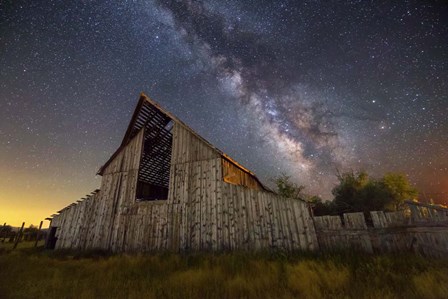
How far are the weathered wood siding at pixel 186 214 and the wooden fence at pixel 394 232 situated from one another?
0.78m

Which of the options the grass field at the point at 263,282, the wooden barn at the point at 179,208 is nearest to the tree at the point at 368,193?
the wooden barn at the point at 179,208

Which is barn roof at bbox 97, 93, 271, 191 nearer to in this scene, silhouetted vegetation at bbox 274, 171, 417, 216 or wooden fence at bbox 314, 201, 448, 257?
wooden fence at bbox 314, 201, 448, 257

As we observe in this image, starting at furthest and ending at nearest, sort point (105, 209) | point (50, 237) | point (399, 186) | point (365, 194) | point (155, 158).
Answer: point (399, 186) → point (365, 194) → point (155, 158) → point (50, 237) → point (105, 209)

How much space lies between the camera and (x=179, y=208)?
41.3ft

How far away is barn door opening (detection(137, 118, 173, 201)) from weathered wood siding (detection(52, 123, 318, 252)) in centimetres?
124

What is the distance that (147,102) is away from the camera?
1551cm

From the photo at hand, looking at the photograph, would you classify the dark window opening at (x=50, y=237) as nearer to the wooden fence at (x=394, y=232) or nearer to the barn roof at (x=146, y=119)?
the barn roof at (x=146, y=119)

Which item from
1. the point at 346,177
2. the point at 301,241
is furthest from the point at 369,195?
the point at 301,241

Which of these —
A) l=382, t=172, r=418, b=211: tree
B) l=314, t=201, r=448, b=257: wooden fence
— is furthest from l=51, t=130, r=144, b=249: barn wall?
l=382, t=172, r=418, b=211: tree

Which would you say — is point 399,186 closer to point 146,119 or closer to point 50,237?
point 146,119

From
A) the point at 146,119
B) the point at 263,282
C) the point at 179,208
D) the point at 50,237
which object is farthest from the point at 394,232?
the point at 50,237

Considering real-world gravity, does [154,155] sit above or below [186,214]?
above

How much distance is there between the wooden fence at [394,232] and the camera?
23.8 feet

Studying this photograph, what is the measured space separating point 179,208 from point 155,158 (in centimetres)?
→ 746
